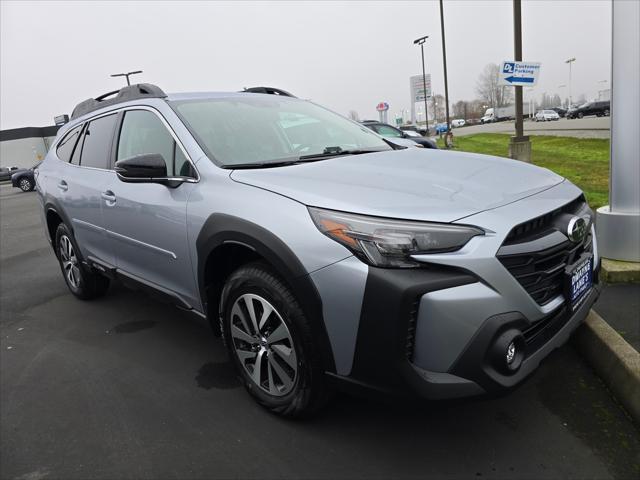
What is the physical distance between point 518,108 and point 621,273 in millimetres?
8591

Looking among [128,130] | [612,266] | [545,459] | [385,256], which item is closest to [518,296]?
[385,256]

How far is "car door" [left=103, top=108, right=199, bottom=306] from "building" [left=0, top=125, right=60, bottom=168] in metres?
66.0

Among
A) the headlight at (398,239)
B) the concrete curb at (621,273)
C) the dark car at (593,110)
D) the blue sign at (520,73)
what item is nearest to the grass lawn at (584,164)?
the blue sign at (520,73)

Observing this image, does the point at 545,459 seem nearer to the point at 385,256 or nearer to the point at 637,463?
the point at 637,463

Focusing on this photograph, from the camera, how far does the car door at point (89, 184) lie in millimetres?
3844

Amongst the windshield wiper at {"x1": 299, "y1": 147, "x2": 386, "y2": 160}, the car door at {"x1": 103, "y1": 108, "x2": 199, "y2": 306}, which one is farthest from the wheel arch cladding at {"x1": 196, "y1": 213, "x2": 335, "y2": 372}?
the windshield wiper at {"x1": 299, "y1": 147, "x2": 386, "y2": 160}

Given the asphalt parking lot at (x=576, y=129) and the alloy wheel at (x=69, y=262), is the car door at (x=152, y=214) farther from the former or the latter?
the asphalt parking lot at (x=576, y=129)

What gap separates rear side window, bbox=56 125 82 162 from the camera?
4586 mm

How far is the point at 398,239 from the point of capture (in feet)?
6.63

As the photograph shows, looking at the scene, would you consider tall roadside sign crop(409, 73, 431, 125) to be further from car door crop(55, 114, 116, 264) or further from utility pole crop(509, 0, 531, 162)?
car door crop(55, 114, 116, 264)

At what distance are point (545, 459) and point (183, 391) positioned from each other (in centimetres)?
202

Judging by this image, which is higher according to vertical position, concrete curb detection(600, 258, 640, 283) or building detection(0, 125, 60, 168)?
building detection(0, 125, 60, 168)

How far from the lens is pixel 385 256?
6.62 ft

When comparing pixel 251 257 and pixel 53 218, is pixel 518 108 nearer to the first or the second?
pixel 53 218
